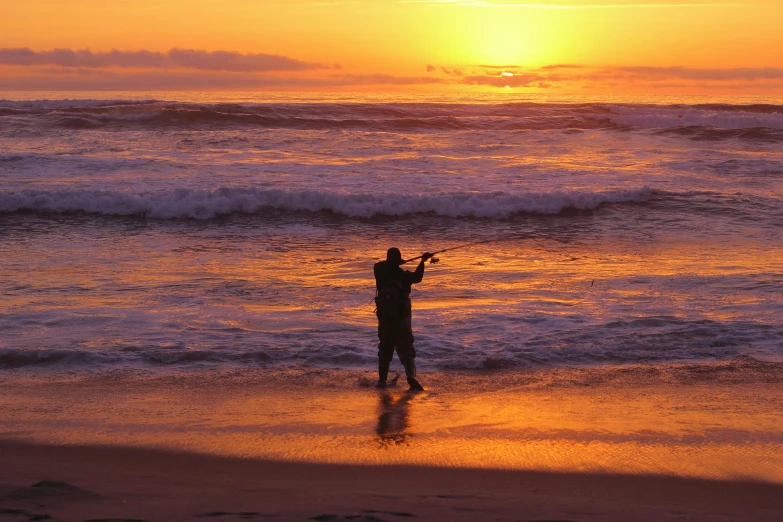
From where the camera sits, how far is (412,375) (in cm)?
707

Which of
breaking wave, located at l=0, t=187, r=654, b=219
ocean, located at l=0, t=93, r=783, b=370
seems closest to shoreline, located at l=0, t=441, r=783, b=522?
ocean, located at l=0, t=93, r=783, b=370

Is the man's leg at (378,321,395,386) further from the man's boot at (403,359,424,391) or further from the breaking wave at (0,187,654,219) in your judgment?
the breaking wave at (0,187,654,219)

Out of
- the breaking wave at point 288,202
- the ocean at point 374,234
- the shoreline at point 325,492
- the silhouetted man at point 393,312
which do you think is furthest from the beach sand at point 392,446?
the breaking wave at point 288,202

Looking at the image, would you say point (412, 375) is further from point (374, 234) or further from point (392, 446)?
point (374, 234)

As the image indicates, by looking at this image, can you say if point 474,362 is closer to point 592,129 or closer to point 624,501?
point 624,501

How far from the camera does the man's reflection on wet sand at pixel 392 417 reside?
5.74 meters

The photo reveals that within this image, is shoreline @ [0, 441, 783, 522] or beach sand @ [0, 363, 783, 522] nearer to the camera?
shoreline @ [0, 441, 783, 522]

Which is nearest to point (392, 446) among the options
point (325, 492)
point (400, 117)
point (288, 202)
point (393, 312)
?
point (325, 492)

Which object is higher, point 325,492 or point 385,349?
point 385,349

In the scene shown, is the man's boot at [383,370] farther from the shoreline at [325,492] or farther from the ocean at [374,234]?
the shoreline at [325,492]

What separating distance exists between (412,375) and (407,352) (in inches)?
8.2

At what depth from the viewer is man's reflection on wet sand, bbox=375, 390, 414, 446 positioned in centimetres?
574

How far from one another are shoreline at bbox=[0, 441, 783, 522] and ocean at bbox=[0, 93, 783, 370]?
2.45m

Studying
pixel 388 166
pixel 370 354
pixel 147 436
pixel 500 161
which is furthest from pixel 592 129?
pixel 147 436
